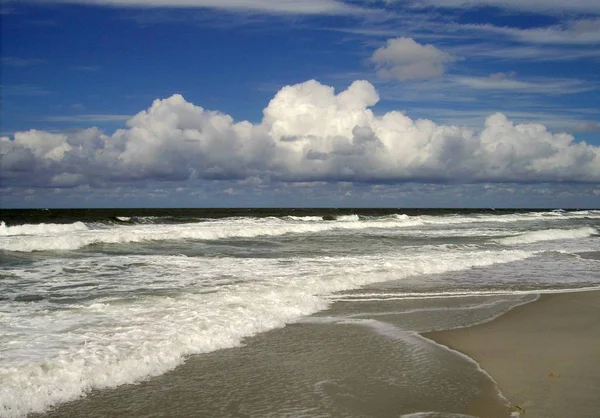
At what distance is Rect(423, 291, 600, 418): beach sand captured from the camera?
5164 millimetres

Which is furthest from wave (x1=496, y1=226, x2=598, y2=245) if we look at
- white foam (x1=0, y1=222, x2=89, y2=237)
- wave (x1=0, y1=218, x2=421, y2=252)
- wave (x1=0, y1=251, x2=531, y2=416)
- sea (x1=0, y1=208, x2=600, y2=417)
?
white foam (x1=0, y1=222, x2=89, y2=237)

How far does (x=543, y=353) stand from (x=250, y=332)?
4.00 metres

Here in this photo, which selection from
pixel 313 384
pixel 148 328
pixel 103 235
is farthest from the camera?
pixel 103 235

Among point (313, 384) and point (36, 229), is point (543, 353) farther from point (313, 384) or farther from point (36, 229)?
point (36, 229)

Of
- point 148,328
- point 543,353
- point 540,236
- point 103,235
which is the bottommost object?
point 543,353

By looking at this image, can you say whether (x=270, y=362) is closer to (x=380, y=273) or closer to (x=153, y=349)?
(x=153, y=349)

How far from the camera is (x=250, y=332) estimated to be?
7.90 metres

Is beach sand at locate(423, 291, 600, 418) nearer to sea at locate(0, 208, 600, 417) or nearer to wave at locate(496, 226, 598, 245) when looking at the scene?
sea at locate(0, 208, 600, 417)

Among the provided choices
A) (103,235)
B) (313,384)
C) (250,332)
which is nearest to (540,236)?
(103,235)

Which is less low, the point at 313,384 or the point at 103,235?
the point at 103,235

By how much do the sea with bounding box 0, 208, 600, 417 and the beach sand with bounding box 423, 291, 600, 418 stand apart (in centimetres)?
30

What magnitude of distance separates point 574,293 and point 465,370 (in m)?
6.74

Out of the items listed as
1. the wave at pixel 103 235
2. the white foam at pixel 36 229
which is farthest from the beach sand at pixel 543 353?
the white foam at pixel 36 229

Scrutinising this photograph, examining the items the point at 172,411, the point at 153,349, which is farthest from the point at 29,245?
the point at 172,411
